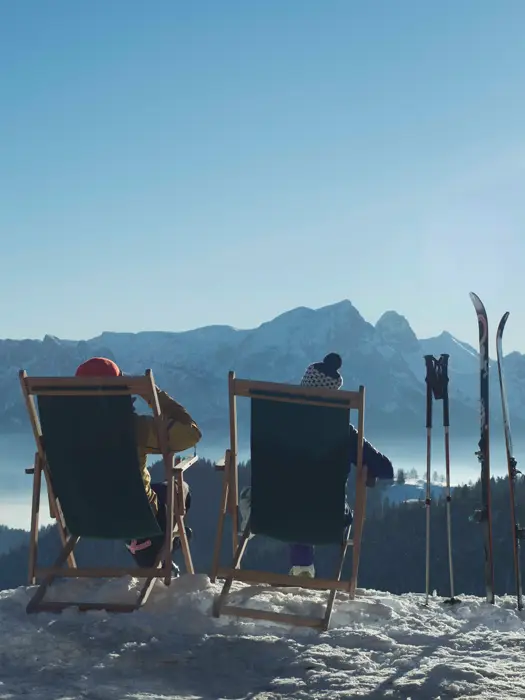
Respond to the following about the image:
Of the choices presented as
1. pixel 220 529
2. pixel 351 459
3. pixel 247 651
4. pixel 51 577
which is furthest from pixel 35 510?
pixel 351 459

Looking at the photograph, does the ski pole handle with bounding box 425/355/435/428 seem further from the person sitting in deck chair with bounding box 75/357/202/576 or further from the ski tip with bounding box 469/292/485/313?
the person sitting in deck chair with bounding box 75/357/202/576

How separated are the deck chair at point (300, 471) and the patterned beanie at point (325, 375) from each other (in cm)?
55

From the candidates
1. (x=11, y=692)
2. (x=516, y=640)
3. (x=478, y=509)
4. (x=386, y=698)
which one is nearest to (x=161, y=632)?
(x=11, y=692)

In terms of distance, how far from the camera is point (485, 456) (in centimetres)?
435

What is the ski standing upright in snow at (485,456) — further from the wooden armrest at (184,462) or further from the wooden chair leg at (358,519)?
the wooden armrest at (184,462)

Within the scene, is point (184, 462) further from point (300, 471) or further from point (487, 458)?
point (487, 458)

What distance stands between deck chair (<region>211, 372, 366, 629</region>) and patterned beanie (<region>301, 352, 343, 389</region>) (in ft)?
1.79

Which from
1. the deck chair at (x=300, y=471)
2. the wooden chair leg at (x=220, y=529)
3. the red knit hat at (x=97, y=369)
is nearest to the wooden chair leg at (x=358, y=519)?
the deck chair at (x=300, y=471)

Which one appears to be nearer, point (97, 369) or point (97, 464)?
point (97, 464)

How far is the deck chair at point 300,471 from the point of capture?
11.7 feet

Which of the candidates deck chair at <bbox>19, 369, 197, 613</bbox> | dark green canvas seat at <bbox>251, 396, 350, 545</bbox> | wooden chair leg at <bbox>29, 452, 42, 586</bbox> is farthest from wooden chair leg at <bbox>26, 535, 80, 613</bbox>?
dark green canvas seat at <bbox>251, 396, 350, 545</bbox>

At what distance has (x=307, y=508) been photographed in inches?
146

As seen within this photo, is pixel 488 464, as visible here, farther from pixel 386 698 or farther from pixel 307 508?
pixel 386 698

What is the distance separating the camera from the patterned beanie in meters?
4.18
